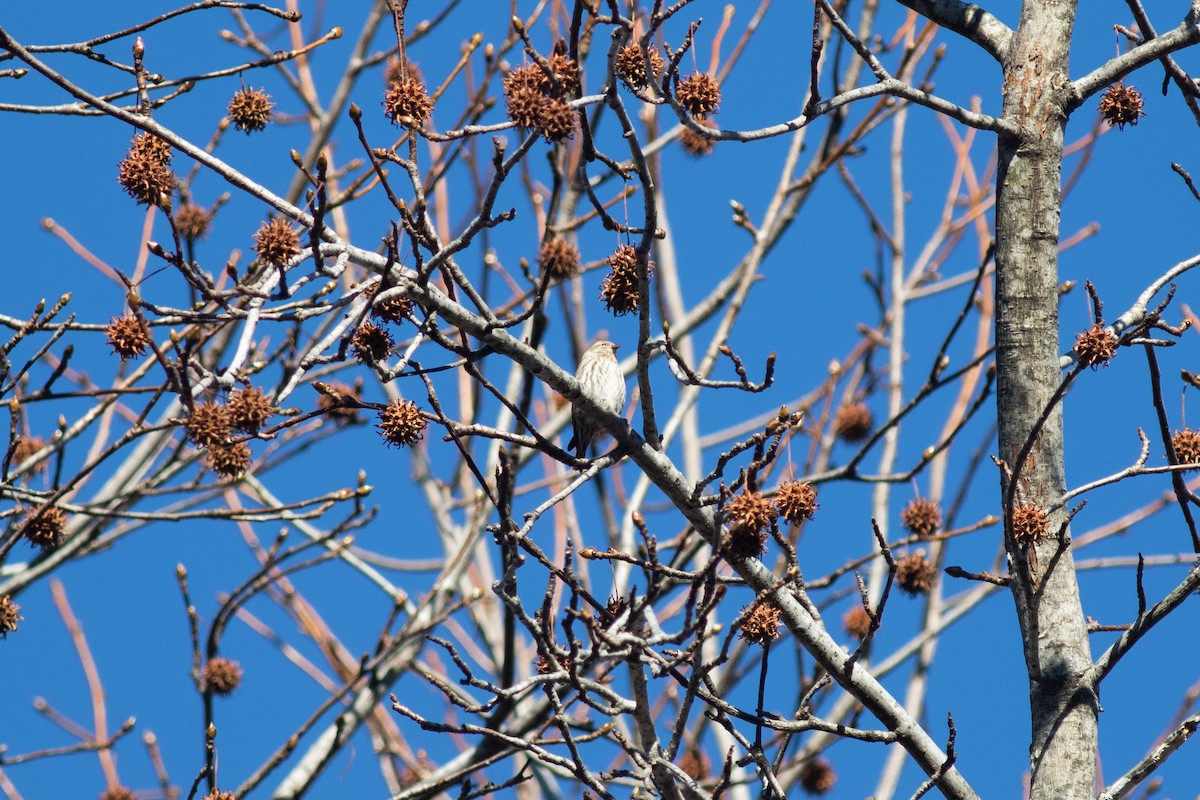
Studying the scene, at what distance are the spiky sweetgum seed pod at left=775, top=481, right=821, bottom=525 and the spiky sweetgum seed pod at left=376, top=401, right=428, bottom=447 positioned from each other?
40.0 inches

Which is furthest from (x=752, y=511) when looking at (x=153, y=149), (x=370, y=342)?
(x=153, y=149)

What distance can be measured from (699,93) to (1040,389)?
4.54ft

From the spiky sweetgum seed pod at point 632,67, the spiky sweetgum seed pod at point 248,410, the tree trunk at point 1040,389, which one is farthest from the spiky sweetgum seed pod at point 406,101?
the tree trunk at point 1040,389

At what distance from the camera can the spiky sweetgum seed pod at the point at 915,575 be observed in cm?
584

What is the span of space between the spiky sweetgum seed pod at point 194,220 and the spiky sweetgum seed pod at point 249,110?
132 centimetres

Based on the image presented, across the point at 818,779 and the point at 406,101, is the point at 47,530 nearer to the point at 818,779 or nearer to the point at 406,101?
the point at 406,101

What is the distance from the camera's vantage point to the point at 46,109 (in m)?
3.75

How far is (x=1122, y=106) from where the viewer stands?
423cm

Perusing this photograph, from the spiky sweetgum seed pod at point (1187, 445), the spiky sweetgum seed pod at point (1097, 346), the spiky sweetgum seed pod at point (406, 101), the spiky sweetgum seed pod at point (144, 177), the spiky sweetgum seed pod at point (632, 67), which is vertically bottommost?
the spiky sweetgum seed pod at point (1187, 445)

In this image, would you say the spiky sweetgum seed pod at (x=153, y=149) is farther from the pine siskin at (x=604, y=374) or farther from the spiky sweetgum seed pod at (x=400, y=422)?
the pine siskin at (x=604, y=374)

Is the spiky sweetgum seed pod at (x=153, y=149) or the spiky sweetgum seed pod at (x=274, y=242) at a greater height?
the spiky sweetgum seed pod at (x=153, y=149)

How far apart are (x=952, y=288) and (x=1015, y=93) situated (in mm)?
4472

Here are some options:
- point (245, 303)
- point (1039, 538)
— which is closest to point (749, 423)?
point (1039, 538)

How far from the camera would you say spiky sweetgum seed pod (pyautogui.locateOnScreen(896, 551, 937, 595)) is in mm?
5840
